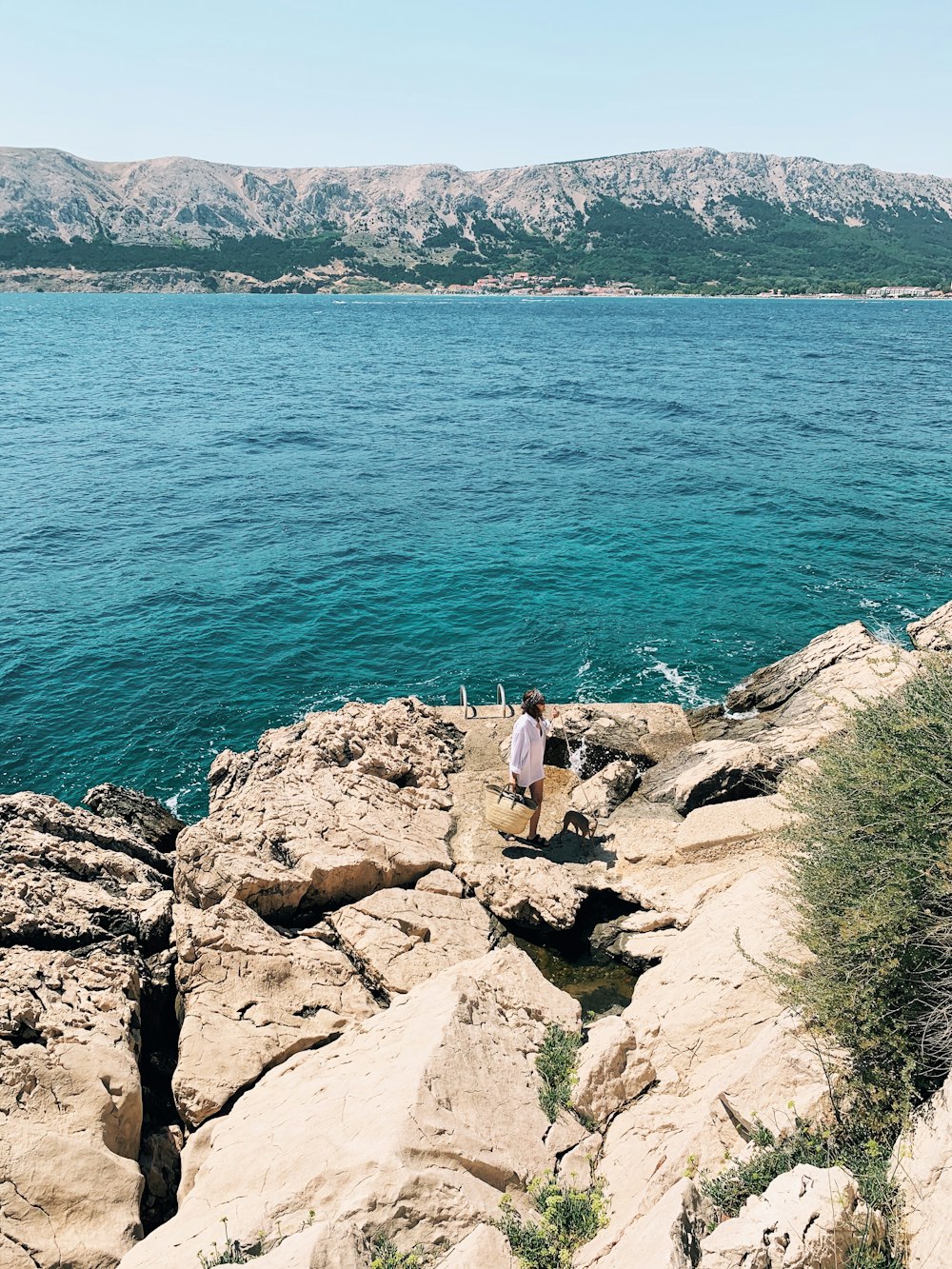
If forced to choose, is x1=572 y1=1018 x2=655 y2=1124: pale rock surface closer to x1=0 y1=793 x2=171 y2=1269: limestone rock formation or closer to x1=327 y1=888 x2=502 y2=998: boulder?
x1=327 y1=888 x2=502 y2=998: boulder

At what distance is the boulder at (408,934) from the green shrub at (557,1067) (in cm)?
185

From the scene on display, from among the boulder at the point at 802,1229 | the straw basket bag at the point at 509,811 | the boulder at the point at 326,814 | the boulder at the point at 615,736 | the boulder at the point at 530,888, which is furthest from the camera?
the boulder at the point at 615,736

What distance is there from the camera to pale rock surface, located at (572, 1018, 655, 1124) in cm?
653

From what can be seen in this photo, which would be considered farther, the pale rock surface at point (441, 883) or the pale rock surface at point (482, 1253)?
the pale rock surface at point (441, 883)

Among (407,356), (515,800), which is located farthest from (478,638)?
(407,356)

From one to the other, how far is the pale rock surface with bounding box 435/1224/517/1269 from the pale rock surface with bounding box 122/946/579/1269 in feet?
0.71

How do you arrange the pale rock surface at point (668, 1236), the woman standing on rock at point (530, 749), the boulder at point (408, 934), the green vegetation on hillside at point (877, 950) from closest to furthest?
the pale rock surface at point (668, 1236)
the green vegetation on hillside at point (877, 950)
the boulder at point (408, 934)
the woman standing on rock at point (530, 749)

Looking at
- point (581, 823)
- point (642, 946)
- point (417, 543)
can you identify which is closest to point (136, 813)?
point (581, 823)

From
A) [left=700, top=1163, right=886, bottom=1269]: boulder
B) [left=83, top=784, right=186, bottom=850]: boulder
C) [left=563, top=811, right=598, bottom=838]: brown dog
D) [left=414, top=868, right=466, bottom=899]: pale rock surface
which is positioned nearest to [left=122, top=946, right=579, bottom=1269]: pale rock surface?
[left=700, top=1163, right=886, bottom=1269]: boulder

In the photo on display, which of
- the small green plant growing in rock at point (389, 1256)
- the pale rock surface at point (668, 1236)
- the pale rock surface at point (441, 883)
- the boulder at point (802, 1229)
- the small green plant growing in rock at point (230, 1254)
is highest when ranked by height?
the boulder at point (802, 1229)

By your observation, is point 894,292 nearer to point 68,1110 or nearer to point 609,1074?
point 609,1074

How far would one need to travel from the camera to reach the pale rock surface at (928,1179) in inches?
159

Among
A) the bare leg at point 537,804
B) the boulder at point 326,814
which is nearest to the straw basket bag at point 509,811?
the bare leg at point 537,804

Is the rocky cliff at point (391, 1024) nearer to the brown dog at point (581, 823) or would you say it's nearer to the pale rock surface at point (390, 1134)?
the pale rock surface at point (390, 1134)
